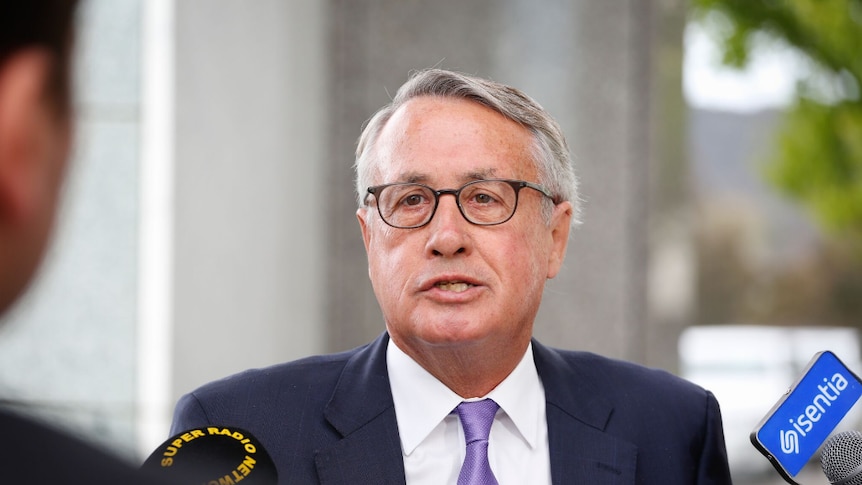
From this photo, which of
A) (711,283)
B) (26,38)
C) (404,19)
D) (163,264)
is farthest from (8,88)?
(711,283)

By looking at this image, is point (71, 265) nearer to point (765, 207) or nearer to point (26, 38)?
point (26, 38)

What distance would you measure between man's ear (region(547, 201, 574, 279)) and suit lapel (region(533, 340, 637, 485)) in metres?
0.26

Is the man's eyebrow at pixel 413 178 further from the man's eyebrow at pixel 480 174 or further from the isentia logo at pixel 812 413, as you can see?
the isentia logo at pixel 812 413

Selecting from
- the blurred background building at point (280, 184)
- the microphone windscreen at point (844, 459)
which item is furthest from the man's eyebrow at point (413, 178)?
the blurred background building at point (280, 184)

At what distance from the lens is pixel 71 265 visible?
4.48 meters

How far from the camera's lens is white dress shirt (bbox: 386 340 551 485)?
8.01 ft

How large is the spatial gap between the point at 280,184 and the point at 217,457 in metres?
3.28

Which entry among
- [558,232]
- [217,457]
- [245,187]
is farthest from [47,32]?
[245,187]

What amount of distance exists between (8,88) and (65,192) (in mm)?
80

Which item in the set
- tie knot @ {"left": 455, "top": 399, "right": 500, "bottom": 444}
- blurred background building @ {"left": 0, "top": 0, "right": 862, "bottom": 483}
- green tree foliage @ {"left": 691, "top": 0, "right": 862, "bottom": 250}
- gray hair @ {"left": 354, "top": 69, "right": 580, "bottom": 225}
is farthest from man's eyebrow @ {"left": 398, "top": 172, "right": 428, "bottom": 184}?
green tree foliage @ {"left": 691, "top": 0, "right": 862, "bottom": 250}

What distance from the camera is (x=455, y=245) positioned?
2.43m

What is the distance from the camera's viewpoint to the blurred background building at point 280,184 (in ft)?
14.7

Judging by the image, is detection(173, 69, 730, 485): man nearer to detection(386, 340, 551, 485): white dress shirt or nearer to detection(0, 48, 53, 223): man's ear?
detection(386, 340, 551, 485): white dress shirt

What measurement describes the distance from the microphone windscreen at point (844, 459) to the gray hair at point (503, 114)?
2.90 feet
